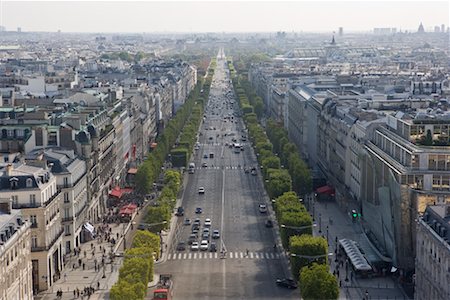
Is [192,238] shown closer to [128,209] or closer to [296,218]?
[296,218]

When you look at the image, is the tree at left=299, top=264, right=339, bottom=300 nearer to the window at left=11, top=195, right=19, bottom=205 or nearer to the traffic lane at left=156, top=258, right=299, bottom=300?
the traffic lane at left=156, top=258, right=299, bottom=300

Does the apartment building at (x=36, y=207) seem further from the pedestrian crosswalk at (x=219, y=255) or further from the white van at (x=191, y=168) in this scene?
the white van at (x=191, y=168)

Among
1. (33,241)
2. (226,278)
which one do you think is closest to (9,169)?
(33,241)

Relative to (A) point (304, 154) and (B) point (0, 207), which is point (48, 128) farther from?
(A) point (304, 154)

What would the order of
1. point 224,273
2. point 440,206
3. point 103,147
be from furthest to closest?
point 103,147, point 224,273, point 440,206

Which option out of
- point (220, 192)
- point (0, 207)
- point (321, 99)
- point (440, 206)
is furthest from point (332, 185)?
point (0, 207)

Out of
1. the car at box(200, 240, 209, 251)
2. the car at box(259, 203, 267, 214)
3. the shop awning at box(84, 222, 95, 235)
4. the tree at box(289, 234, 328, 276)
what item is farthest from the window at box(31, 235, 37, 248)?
the car at box(259, 203, 267, 214)
